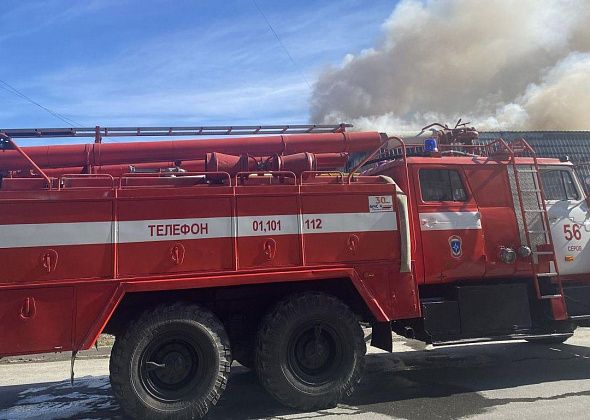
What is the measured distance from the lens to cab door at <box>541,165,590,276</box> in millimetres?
6328

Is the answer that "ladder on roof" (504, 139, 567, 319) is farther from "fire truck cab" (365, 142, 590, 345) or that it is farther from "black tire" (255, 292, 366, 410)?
"black tire" (255, 292, 366, 410)

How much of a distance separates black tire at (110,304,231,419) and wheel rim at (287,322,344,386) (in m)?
0.75

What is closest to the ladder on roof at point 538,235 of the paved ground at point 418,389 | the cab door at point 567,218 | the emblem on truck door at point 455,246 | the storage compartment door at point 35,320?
the cab door at point 567,218

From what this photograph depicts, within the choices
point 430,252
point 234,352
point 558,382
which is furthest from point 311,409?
point 558,382

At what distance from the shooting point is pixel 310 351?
524cm

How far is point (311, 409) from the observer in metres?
5.11

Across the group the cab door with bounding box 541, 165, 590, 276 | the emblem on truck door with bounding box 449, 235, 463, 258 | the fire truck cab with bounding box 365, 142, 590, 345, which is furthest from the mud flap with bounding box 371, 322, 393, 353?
the cab door with bounding box 541, 165, 590, 276

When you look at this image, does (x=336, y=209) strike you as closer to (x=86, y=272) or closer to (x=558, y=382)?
(x=86, y=272)

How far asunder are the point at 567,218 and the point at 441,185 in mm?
1848

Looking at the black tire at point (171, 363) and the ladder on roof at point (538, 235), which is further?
the ladder on roof at point (538, 235)

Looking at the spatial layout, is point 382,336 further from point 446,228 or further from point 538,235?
point 538,235

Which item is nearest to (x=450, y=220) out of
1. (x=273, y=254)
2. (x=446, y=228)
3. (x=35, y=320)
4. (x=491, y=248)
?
(x=446, y=228)

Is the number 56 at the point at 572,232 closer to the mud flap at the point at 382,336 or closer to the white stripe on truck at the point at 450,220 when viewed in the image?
the white stripe on truck at the point at 450,220

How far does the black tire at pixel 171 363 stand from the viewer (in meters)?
4.68
